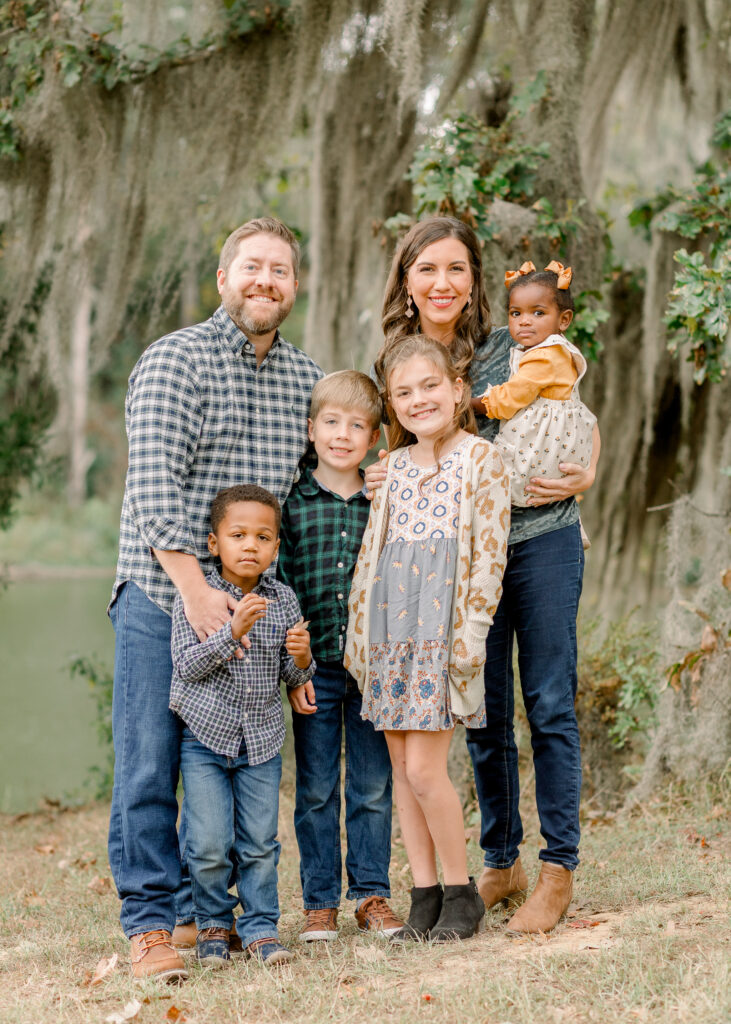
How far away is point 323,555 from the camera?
3031 millimetres

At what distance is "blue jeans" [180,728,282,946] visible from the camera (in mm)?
2771

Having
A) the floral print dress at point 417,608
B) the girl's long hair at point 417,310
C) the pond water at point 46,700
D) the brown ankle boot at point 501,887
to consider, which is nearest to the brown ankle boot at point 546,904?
the brown ankle boot at point 501,887

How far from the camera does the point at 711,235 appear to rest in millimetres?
5016

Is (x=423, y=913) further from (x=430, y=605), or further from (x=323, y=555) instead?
(x=323, y=555)

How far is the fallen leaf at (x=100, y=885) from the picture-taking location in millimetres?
4164

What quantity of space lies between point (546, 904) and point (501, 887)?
293 mm

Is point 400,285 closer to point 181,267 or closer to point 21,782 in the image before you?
point 181,267

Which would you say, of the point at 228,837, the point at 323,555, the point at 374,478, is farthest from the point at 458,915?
the point at 374,478

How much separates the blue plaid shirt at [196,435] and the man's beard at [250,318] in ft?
0.09

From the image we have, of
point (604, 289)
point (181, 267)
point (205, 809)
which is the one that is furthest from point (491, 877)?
point (181, 267)

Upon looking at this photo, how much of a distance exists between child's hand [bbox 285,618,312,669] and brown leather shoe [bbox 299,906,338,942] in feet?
2.35

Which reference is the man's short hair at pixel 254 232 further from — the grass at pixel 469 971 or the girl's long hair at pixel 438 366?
the grass at pixel 469 971

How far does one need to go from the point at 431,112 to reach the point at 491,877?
381 centimetres

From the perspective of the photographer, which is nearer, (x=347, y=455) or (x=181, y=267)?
(x=347, y=455)
